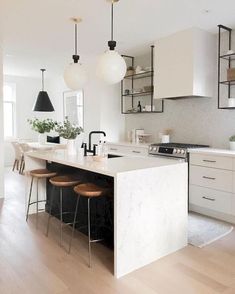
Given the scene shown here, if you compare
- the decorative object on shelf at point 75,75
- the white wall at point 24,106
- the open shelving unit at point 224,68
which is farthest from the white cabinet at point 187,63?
the white wall at point 24,106

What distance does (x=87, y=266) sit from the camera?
242 cm

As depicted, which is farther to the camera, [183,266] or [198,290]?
[183,266]

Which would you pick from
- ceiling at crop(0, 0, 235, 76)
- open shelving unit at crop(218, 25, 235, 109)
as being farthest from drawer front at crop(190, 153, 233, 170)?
ceiling at crop(0, 0, 235, 76)

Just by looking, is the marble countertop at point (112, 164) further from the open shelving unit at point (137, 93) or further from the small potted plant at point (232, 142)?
the open shelving unit at point (137, 93)

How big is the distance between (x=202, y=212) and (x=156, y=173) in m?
1.72

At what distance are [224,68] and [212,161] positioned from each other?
1483 mm

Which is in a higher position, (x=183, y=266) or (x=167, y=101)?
(x=167, y=101)

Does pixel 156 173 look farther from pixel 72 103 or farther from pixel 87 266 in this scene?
pixel 72 103

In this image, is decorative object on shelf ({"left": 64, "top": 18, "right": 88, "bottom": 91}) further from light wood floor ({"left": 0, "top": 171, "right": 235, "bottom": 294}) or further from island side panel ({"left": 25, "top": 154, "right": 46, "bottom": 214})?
light wood floor ({"left": 0, "top": 171, "right": 235, "bottom": 294})

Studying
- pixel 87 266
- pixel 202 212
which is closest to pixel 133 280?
pixel 87 266

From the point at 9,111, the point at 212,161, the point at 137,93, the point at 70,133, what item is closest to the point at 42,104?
the point at 9,111

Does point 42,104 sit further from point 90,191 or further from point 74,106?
point 90,191

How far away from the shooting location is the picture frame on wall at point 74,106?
7.11m

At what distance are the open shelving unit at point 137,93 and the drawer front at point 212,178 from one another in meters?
1.64
